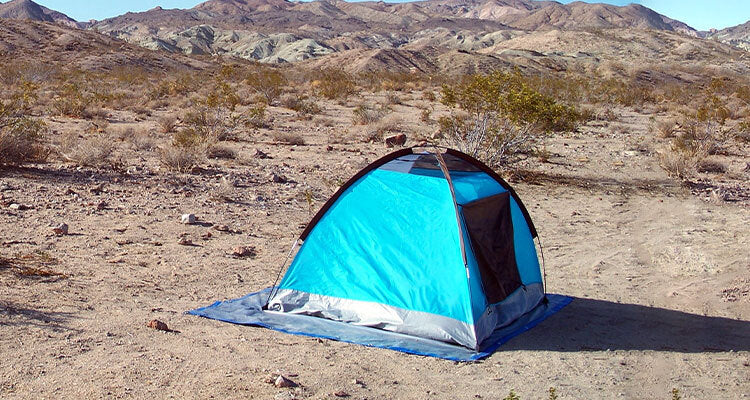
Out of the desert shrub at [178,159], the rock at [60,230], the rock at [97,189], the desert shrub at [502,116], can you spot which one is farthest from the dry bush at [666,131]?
the rock at [60,230]

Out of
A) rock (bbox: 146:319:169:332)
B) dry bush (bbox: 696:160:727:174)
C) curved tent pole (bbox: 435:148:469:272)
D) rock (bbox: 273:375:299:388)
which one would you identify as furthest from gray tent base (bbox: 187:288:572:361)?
dry bush (bbox: 696:160:727:174)

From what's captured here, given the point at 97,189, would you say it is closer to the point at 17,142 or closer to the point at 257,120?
the point at 17,142

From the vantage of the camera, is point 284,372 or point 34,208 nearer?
point 284,372

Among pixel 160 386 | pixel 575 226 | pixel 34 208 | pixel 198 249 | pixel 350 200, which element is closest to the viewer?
pixel 160 386

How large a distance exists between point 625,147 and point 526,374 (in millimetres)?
13713

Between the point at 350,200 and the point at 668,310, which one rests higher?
the point at 350,200

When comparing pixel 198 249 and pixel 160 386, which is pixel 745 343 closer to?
pixel 160 386

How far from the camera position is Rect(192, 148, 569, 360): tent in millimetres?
5848

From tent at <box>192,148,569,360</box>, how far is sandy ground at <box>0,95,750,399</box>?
27 centimetres

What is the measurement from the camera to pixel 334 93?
28516 millimetres

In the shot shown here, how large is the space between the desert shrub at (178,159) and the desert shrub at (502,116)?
4.93 metres

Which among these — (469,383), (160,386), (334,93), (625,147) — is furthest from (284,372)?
(334,93)

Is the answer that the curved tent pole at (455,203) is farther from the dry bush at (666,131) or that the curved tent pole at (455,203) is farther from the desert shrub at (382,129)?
the dry bush at (666,131)

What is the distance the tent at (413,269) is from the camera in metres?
5.85
